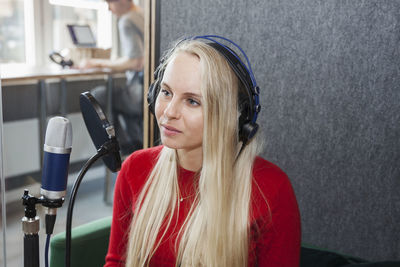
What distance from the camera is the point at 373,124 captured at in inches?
46.1

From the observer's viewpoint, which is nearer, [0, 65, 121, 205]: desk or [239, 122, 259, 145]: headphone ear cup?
[239, 122, 259, 145]: headphone ear cup

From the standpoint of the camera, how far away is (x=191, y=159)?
0.97m

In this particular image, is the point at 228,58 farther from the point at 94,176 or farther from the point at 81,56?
the point at 94,176

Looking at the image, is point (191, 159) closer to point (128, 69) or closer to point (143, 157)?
point (143, 157)

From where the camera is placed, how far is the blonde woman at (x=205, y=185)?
0.82 m

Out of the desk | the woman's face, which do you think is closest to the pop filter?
the woman's face

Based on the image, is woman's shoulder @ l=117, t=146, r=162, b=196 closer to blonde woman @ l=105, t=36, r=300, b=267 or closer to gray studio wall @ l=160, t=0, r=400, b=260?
blonde woman @ l=105, t=36, r=300, b=267

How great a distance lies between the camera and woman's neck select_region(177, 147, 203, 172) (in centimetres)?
96

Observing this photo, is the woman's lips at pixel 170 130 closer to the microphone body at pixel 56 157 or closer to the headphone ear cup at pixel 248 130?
the headphone ear cup at pixel 248 130

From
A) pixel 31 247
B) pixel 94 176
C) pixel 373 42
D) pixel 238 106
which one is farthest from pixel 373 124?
pixel 94 176

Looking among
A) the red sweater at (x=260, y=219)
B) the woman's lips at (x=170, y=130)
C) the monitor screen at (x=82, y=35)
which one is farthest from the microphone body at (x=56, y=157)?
the monitor screen at (x=82, y=35)

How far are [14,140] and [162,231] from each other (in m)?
1.81

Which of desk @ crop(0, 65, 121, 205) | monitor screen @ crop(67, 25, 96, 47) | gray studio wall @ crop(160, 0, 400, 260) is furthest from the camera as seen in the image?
monitor screen @ crop(67, 25, 96, 47)

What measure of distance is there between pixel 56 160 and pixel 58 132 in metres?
0.04
